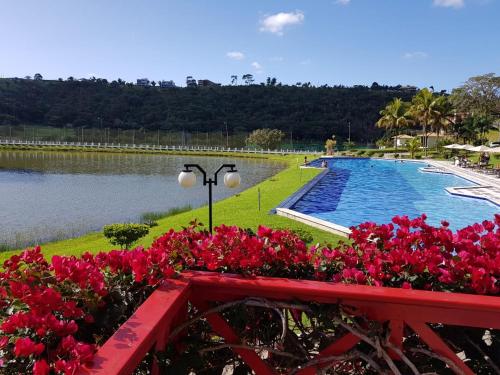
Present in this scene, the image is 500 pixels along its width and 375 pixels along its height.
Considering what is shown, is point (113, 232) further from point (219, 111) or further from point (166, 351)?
point (219, 111)

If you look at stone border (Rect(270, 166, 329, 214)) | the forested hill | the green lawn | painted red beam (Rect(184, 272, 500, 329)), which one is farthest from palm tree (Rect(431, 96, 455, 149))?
painted red beam (Rect(184, 272, 500, 329))

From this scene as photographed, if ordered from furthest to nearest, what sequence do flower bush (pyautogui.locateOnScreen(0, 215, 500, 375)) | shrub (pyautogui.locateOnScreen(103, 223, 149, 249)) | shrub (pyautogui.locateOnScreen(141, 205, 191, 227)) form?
shrub (pyautogui.locateOnScreen(141, 205, 191, 227)), shrub (pyautogui.locateOnScreen(103, 223, 149, 249)), flower bush (pyautogui.locateOnScreen(0, 215, 500, 375))

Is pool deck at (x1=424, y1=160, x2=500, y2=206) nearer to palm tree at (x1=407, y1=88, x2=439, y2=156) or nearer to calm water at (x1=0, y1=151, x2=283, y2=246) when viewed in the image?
calm water at (x1=0, y1=151, x2=283, y2=246)

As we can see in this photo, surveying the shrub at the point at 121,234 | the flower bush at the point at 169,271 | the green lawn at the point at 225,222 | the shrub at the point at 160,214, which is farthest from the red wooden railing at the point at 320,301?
the shrub at the point at 160,214

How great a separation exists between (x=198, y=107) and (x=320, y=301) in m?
80.6

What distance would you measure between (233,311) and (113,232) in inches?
266

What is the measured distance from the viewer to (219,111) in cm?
7962

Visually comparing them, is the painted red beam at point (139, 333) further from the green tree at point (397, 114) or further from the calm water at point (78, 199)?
the green tree at point (397, 114)

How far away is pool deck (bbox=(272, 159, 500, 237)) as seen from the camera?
9953mm

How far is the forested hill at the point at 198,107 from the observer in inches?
2842

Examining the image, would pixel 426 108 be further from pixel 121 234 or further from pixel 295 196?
pixel 121 234

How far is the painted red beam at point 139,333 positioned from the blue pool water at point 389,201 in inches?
398

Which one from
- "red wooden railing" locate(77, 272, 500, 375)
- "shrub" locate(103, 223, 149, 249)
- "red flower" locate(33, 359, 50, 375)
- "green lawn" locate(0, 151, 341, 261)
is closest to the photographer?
"red flower" locate(33, 359, 50, 375)

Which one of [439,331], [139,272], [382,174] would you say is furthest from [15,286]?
[382,174]
